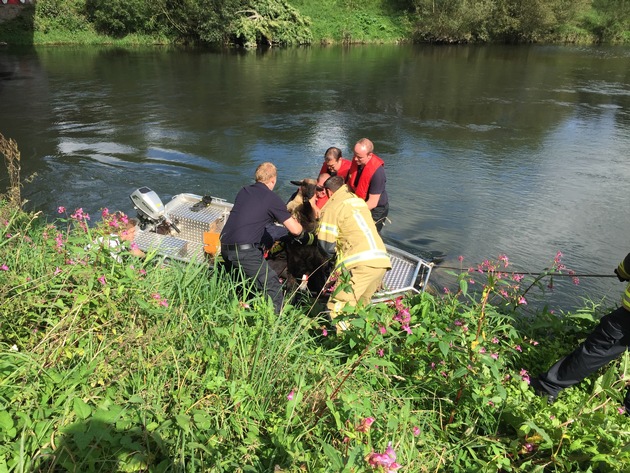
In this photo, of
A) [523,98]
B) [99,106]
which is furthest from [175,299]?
[523,98]

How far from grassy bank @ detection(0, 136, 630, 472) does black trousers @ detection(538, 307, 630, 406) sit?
133 millimetres

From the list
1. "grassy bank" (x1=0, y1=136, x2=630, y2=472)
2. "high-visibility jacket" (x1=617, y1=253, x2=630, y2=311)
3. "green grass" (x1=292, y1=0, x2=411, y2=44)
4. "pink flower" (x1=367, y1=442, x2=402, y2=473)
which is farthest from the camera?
"green grass" (x1=292, y1=0, x2=411, y2=44)

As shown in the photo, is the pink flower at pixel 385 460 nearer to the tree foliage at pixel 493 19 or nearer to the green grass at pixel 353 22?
the green grass at pixel 353 22

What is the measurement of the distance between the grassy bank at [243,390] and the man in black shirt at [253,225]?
76 cm

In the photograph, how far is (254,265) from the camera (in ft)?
14.2

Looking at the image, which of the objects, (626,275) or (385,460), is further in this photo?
(626,275)

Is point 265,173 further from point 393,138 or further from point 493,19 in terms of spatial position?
point 493,19

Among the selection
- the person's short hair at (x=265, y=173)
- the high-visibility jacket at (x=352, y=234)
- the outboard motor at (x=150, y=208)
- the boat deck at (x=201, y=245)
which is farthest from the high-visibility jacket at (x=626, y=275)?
the outboard motor at (x=150, y=208)

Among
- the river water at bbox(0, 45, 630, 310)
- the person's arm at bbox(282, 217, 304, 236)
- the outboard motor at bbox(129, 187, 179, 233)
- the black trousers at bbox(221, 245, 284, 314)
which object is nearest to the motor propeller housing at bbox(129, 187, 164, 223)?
the outboard motor at bbox(129, 187, 179, 233)

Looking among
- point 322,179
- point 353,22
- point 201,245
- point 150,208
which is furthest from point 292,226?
point 353,22

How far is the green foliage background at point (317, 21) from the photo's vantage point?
3107 cm

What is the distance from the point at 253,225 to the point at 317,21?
35.7 m

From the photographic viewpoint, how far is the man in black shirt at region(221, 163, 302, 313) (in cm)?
426

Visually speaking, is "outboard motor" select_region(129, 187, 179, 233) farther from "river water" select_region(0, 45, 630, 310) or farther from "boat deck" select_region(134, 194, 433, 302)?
"river water" select_region(0, 45, 630, 310)
